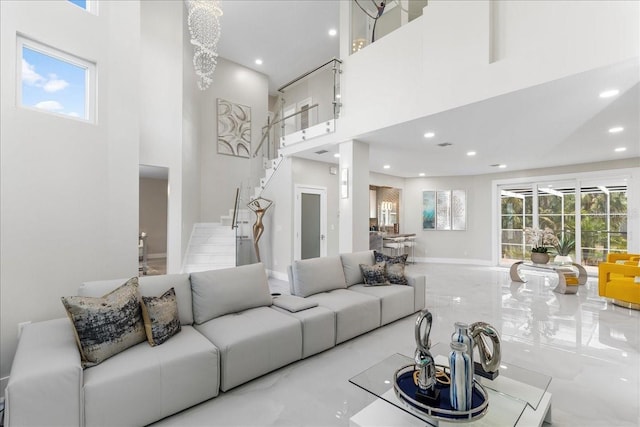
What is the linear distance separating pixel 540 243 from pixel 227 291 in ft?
20.5

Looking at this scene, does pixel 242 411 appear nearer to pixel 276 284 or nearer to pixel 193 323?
pixel 193 323

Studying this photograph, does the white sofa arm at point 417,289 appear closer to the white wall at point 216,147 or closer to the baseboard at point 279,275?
the baseboard at point 279,275

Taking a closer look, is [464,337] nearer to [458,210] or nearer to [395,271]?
[395,271]

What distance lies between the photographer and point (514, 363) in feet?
9.31

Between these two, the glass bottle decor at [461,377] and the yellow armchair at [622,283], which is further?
the yellow armchair at [622,283]

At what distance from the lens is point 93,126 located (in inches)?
131

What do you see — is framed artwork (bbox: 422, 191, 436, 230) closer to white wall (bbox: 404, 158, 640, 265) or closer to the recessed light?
white wall (bbox: 404, 158, 640, 265)

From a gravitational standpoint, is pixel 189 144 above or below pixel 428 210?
above

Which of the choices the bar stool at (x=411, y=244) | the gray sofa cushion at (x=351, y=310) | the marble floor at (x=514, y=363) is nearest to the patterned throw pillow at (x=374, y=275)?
the gray sofa cushion at (x=351, y=310)

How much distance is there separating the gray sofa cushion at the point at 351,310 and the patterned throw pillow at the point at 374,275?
17.8 inches

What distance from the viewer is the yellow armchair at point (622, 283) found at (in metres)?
4.41

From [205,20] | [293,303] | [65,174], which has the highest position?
[205,20]

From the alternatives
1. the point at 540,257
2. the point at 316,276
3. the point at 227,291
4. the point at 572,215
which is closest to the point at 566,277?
the point at 540,257

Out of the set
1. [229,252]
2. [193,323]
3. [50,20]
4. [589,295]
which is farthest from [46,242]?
[589,295]
